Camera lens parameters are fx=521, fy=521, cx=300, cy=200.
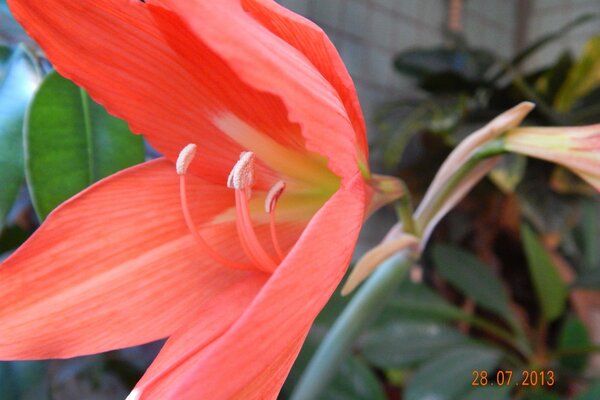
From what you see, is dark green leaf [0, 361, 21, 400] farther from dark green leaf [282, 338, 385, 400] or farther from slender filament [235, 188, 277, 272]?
dark green leaf [282, 338, 385, 400]

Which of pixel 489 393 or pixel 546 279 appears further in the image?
pixel 546 279

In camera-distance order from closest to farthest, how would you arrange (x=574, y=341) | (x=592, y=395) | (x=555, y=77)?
(x=592, y=395)
(x=574, y=341)
(x=555, y=77)

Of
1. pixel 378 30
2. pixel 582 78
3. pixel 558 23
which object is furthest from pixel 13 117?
pixel 558 23

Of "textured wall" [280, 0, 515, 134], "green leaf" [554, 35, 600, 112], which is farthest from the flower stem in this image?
"green leaf" [554, 35, 600, 112]

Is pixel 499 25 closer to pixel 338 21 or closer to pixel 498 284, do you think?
pixel 338 21

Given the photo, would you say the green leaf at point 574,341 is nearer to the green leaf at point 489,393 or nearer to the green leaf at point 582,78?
the green leaf at point 489,393

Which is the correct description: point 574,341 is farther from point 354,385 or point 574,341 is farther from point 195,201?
point 195,201
